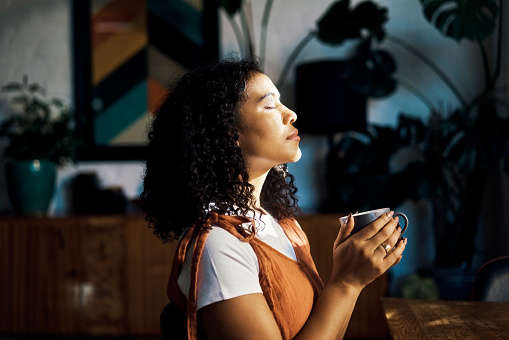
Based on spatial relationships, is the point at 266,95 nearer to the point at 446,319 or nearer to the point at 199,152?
the point at 199,152

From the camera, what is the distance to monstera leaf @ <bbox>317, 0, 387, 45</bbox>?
2.52 m

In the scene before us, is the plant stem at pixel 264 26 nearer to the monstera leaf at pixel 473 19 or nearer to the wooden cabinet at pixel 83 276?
the monstera leaf at pixel 473 19

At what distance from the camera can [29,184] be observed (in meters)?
2.76

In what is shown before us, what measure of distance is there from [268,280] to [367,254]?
0.19 m

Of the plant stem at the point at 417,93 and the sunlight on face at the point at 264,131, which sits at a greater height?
the plant stem at the point at 417,93

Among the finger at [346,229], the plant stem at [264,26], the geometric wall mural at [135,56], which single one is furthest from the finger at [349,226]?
the geometric wall mural at [135,56]

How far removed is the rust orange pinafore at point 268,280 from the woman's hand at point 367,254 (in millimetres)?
76

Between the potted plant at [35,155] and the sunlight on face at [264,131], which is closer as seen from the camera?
the sunlight on face at [264,131]

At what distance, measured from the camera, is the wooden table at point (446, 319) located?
983 mm

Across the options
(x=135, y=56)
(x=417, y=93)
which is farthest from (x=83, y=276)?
(x=417, y=93)

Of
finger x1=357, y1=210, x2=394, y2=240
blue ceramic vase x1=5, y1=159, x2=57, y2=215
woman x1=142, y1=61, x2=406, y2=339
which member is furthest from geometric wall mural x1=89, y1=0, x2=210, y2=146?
finger x1=357, y1=210, x2=394, y2=240

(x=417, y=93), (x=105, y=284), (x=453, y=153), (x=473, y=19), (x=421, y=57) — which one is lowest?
(x=105, y=284)

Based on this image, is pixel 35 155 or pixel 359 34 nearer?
pixel 359 34

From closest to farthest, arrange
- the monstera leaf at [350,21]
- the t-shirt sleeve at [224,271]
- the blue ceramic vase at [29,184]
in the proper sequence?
the t-shirt sleeve at [224,271]
the monstera leaf at [350,21]
the blue ceramic vase at [29,184]
